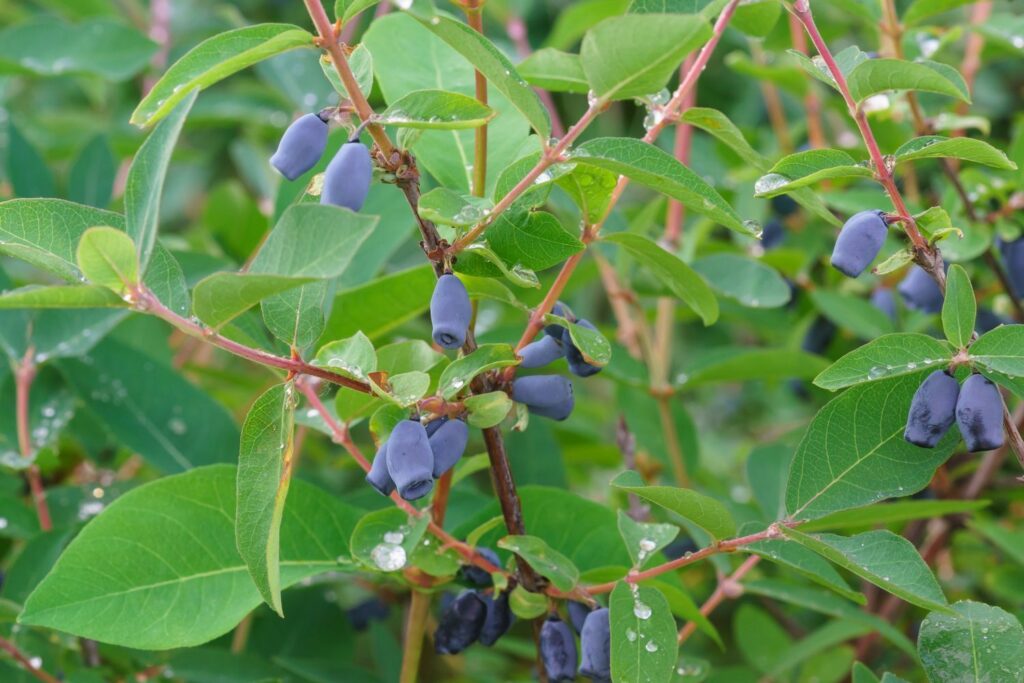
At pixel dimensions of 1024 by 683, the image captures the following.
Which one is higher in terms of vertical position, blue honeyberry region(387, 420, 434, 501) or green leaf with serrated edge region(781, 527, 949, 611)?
blue honeyberry region(387, 420, 434, 501)

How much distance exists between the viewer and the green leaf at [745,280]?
1287 millimetres

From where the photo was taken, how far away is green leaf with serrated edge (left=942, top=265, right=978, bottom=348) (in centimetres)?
79

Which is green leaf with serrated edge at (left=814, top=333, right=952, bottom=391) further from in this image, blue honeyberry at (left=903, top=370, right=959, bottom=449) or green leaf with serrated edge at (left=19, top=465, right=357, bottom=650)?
green leaf with serrated edge at (left=19, top=465, right=357, bottom=650)

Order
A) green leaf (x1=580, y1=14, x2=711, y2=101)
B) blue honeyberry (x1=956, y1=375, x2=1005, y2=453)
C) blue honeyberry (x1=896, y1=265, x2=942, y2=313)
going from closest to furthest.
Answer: green leaf (x1=580, y1=14, x2=711, y2=101), blue honeyberry (x1=956, y1=375, x2=1005, y2=453), blue honeyberry (x1=896, y1=265, x2=942, y2=313)

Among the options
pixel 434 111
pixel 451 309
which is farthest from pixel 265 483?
pixel 434 111

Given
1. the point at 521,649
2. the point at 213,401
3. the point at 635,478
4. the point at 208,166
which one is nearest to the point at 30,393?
the point at 213,401

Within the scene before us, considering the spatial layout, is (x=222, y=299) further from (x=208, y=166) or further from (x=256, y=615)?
(x=208, y=166)

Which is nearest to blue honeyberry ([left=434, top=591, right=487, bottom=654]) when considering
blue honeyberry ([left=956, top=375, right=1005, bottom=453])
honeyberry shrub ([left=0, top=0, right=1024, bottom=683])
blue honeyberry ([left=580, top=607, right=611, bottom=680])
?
honeyberry shrub ([left=0, top=0, right=1024, bottom=683])

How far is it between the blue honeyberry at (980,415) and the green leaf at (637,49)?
12.8 inches

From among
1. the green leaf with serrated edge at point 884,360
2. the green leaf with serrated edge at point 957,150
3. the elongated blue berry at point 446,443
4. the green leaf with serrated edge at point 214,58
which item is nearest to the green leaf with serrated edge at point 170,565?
the elongated blue berry at point 446,443

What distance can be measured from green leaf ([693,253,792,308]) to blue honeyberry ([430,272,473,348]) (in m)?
0.62

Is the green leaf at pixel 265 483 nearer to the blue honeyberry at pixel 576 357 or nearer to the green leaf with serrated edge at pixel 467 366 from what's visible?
the green leaf with serrated edge at pixel 467 366

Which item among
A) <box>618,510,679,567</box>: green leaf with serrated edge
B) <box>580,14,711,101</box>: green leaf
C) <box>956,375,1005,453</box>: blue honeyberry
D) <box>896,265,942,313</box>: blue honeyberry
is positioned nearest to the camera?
<box>580,14,711,101</box>: green leaf

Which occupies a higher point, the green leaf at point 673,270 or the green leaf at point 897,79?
the green leaf at point 897,79
